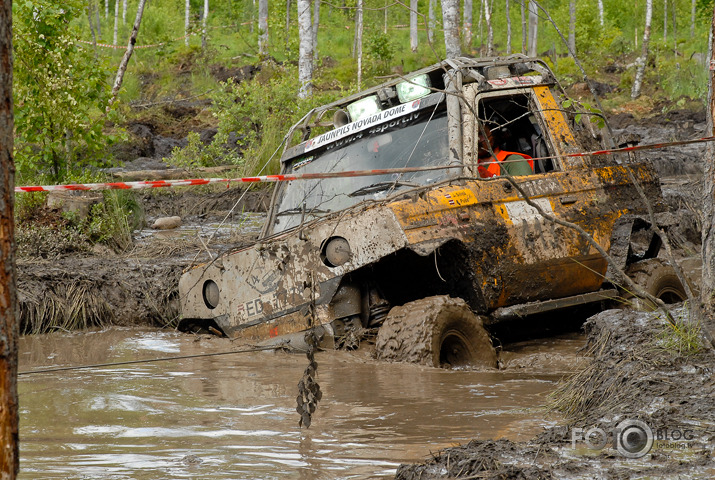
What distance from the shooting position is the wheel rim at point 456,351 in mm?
5543

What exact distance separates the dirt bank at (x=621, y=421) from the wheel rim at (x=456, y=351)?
1185mm

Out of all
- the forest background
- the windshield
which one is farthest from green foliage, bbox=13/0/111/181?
the windshield

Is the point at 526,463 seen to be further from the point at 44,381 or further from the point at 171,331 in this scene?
the point at 171,331

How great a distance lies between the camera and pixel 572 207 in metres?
6.16

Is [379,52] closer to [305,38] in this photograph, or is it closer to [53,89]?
[305,38]

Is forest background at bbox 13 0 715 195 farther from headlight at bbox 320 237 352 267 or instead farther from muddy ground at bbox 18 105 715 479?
muddy ground at bbox 18 105 715 479

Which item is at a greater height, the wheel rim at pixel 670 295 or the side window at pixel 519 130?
the side window at pixel 519 130

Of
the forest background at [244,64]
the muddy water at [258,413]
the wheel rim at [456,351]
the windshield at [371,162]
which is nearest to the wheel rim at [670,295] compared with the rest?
the muddy water at [258,413]

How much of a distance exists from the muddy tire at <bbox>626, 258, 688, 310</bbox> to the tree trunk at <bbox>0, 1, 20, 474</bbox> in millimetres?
5211

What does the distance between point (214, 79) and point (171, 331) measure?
21.9 meters

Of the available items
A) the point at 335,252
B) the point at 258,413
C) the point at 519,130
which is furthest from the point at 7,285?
the point at 519,130

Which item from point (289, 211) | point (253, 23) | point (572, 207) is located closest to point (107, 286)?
point (289, 211)

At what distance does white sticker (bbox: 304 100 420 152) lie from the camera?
251 inches

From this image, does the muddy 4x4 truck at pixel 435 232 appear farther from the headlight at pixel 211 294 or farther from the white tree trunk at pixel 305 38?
the white tree trunk at pixel 305 38
